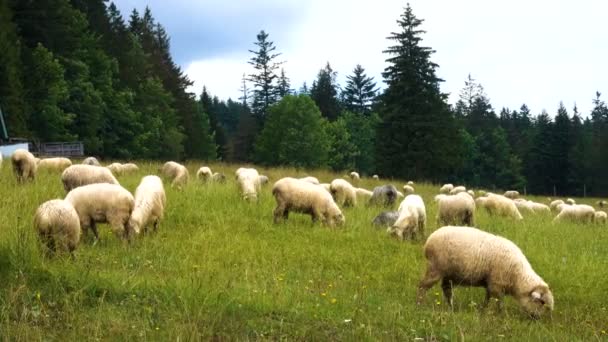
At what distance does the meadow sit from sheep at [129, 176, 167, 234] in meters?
0.25

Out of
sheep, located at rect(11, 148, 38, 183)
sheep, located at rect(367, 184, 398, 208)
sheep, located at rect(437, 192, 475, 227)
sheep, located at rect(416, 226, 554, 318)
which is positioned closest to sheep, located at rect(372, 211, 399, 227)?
sheep, located at rect(437, 192, 475, 227)

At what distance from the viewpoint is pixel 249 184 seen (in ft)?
54.2

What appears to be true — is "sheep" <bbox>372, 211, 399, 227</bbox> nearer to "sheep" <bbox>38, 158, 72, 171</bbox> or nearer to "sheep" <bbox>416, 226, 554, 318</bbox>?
"sheep" <bbox>416, 226, 554, 318</bbox>

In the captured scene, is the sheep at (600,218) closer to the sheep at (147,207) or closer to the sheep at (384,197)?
the sheep at (384,197)

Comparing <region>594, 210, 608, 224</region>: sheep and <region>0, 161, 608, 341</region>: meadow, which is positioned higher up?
<region>0, 161, 608, 341</region>: meadow

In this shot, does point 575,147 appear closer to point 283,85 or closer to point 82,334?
point 283,85

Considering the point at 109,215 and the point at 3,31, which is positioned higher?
the point at 3,31

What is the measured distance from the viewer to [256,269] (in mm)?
8961

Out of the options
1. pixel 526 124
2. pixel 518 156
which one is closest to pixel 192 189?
pixel 518 156

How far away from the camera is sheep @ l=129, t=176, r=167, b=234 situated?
10.4 metres

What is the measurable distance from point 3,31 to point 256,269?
28.9 m

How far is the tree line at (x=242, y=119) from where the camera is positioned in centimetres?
3606

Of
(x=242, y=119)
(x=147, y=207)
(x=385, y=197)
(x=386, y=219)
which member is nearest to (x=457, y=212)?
(x=386, y=219)

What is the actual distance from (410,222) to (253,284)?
586 centimetres
